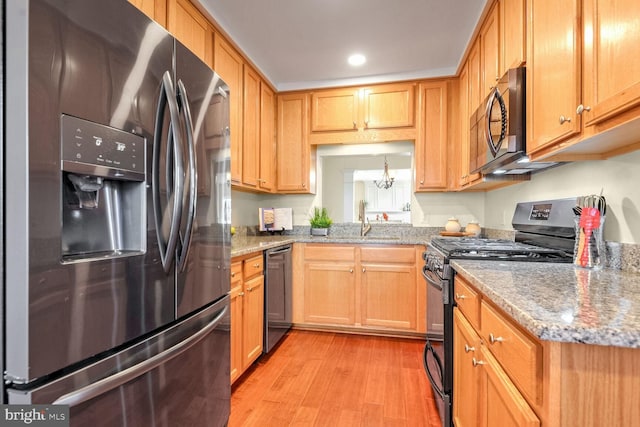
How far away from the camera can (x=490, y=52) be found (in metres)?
1.99

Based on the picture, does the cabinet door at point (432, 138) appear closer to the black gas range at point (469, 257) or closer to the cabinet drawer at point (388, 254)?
the cabinet drawer at point (388, 254)

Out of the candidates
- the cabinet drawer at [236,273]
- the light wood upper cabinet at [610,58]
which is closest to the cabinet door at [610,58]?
the light wood upper cabinet at [610,58]

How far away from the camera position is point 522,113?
1.46 meters

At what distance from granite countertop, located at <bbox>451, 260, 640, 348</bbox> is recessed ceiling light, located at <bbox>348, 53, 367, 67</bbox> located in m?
2.07

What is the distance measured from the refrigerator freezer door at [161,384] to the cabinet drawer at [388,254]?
1616 mm

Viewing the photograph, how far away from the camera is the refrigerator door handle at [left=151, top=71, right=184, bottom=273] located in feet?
3.31

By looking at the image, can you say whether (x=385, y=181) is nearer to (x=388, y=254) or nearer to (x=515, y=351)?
(x=388, y=254)

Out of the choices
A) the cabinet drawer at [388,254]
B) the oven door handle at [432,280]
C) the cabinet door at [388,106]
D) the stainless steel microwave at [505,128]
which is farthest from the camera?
the cabinet door at [388,106]

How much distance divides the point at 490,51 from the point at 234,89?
1790mm

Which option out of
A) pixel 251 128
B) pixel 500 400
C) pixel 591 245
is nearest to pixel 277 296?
pixel 251 128

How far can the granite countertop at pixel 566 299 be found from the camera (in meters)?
0.58

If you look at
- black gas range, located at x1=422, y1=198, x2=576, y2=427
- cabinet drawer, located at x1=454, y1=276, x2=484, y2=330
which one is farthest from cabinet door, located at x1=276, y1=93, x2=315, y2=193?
cabinet drawer, located at x1=454, y1=276, x2=484, y2=330

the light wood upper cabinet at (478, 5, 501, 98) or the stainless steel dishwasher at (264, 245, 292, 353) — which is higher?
the light wood upper cabinet at (478, 5, 501, 98)

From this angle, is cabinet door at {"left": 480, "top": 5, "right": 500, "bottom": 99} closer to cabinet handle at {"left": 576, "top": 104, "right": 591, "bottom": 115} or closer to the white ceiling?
the white ceiling
